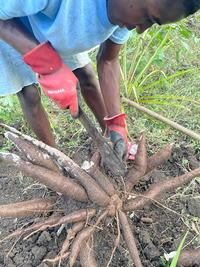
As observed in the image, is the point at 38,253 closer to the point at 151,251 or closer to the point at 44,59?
the point at 151,251

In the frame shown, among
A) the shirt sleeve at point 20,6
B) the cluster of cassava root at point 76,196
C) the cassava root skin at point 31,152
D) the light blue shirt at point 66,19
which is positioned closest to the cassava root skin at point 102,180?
the cluster of cassava root at point 76,196

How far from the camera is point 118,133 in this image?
178 cm

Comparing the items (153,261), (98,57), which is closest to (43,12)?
(98,57)

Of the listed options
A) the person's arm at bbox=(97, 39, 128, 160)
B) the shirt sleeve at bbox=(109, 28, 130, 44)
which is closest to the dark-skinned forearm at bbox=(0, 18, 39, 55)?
the shirt sleeve at bbox=(109, 28, 130, 44)

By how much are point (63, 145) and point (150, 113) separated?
3.09 ft

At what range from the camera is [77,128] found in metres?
2.36

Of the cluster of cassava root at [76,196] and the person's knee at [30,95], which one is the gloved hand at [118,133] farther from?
the person's knee at [30,95]

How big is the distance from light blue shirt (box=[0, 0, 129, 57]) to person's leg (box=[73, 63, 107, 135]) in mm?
512

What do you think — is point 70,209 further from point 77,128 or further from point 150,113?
point 150,113

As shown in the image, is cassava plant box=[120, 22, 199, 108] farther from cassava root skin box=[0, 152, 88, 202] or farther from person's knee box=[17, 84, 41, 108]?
cassava root skin box=[0, 152, 88, 202]

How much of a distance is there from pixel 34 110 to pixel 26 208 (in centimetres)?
71

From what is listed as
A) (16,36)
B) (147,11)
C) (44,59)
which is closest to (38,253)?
(44,59)

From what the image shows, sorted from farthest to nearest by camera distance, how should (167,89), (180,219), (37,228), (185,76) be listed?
1. (185,76)
2. (167,89)
3. (180,219)
4. (37,228)

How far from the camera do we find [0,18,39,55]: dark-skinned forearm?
1250 millimetres
